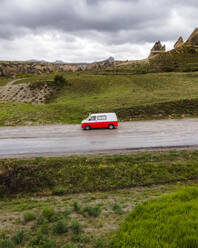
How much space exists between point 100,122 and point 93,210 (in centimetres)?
1323

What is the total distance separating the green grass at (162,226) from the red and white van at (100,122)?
522 inches

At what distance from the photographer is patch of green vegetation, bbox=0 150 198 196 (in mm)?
10109

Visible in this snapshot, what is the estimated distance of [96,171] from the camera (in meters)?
11.0

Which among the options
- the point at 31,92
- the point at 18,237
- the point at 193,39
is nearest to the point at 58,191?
the point at 18,237

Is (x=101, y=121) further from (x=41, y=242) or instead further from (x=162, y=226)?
(x=162, y=226)

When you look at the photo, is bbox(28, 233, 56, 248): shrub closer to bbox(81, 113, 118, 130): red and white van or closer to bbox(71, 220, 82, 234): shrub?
bbox(71, 220, 82, 234): shrub

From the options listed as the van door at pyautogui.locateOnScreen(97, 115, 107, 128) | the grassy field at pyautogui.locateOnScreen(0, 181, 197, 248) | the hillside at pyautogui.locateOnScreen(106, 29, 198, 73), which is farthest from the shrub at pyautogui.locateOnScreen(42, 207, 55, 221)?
the hillside at pyautogui.locateOnScreen(106, 29, 198, 73)

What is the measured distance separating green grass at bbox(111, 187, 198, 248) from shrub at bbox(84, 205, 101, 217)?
145cm

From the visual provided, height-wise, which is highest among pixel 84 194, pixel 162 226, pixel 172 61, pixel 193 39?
pixel 193 39

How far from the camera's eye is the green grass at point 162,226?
14.7ft

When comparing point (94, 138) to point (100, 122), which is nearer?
point (94, 138)

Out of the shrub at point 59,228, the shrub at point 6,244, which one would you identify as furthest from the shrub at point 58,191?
the shrub at point 6,244

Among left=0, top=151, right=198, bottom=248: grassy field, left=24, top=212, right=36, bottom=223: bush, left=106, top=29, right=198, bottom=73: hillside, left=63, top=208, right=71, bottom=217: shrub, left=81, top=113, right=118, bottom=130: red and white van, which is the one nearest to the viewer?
left=0, top=151, right=198, bottom=248: grassy field

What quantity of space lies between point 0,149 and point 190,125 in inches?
697
